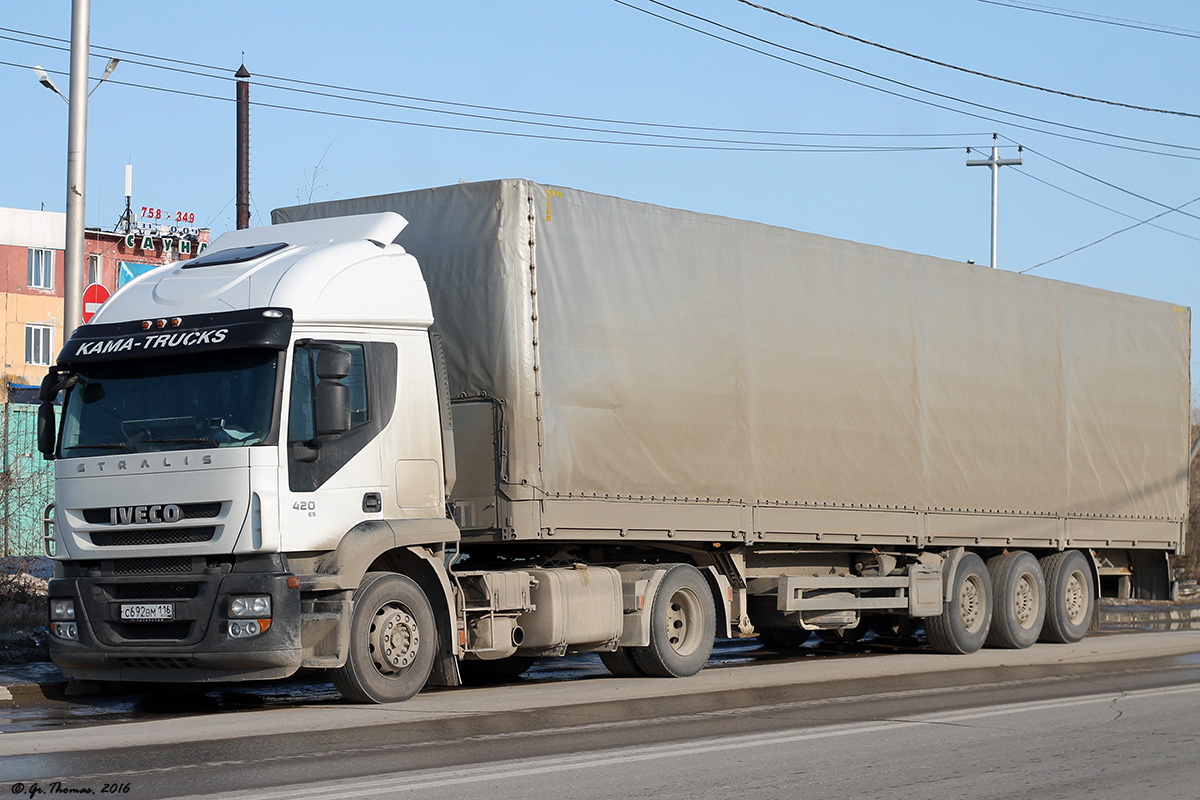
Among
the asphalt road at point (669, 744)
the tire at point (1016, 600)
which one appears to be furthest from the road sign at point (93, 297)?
the tire at point (1016, 600)

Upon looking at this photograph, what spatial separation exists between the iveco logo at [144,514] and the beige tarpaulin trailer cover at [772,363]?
2751 millimetres

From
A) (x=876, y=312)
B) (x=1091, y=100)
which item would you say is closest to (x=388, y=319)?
(x=876, y=312)

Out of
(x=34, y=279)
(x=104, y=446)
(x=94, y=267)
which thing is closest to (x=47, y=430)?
(x=104, y=446)

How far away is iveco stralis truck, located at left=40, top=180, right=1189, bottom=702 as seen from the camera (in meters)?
10.3

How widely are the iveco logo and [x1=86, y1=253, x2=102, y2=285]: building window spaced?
62.7m

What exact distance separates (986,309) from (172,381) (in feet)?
32.8

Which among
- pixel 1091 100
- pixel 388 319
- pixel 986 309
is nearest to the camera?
pixel 388 319

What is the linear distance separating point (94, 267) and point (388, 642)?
6683 centimetres

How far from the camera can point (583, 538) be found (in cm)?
1230

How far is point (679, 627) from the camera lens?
531 inches

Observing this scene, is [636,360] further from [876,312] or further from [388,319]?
[876,312]

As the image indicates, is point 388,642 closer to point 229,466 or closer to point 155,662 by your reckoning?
point 155,662

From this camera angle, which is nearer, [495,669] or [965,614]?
[495,669]

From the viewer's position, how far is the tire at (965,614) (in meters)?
16.3
